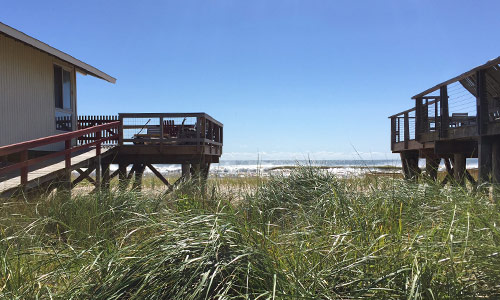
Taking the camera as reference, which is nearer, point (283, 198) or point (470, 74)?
point (283, 198)

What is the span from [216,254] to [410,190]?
137 inches

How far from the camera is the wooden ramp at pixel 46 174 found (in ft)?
23.6

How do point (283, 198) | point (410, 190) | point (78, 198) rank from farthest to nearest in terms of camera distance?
point (283, 198), point (78, 198), point (410, 190)

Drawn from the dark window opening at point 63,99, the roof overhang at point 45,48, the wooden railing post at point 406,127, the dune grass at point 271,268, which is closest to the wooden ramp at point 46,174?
the roof overhang at point 45,48

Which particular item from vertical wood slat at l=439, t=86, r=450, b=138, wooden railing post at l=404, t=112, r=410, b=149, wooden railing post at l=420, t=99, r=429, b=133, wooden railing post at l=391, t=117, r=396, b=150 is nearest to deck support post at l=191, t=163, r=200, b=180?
vertical wood slat at l=439, t=86, r=450, b=138

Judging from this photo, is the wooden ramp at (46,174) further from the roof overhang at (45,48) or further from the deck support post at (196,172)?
the roof overhang at (45,48)

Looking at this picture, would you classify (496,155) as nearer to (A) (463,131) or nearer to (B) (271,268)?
(A) (463,131)

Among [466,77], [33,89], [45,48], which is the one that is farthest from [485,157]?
[33,89]

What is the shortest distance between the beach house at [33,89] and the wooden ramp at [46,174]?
206cm

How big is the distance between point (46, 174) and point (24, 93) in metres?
4.48

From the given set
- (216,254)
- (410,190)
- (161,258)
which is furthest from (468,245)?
(410,190)

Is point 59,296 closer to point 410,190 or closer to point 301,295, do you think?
point 301,295

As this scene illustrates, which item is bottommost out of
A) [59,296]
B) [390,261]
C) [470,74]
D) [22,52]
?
[59,296]

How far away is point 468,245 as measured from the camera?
2.92 meters
